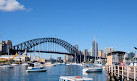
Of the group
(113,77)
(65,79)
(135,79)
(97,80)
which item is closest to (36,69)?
(97,80)

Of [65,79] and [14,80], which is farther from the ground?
[65,79]

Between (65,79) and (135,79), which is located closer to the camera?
(135,79)

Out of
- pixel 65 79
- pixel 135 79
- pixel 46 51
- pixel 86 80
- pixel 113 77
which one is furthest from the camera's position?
pixel 46 51

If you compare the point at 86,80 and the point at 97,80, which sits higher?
the point at 86,80

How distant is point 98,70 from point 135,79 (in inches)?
1982

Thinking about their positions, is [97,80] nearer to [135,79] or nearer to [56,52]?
[135,79]

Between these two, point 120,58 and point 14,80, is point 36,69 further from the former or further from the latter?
point 120,58

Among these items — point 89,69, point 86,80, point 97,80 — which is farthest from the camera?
point 89,69

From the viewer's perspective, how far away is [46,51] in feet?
622

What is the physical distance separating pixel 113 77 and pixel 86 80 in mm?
11807

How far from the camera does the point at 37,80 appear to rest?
4941 cm

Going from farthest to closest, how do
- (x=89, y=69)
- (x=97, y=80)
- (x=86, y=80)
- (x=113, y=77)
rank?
(x=89, y=69)
(x=97, y=80)
(x=113, y=77)
(x=86, y=80)

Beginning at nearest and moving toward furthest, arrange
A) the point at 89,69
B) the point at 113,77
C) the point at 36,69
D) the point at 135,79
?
1. the point at 135,79
2. the point at 113,77
3. the point at 89,69
4. the point at 36,69

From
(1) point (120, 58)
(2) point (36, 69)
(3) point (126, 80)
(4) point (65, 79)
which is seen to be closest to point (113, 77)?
(3) point (126, 80)
